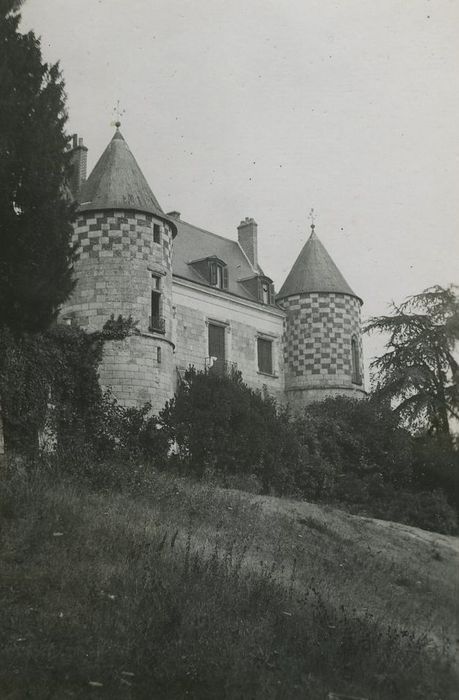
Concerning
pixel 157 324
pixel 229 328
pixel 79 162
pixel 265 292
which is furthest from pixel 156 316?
pixel 265 292

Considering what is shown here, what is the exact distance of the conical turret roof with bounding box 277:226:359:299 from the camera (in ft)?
105

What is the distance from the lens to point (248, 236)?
110 ft

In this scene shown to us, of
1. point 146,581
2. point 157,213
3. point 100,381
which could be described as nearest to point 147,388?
point 100,381

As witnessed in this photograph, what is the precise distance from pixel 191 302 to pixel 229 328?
2180mm

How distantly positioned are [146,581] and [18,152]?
6.86 meters

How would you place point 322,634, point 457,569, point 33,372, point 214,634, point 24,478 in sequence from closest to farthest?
point 214,634, point 322,634, point 24,478, point 457,569, point 33,372

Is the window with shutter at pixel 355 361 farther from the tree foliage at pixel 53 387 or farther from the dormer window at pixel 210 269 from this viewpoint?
the tree foliage at pixel 53 387

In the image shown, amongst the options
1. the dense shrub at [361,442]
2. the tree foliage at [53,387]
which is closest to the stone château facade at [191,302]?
the tree foliage at [53,387]

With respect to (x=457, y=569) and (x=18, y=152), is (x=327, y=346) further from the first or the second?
(x=18, y=152)

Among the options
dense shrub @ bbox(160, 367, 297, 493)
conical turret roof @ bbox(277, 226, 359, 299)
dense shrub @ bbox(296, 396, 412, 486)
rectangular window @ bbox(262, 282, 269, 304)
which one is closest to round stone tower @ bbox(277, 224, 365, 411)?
conical turret roof @ bbox(277, 226, 359, 299)

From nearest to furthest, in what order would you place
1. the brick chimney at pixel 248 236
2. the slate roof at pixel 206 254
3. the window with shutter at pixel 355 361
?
1. the slate roof at pixel 206 254
2. the window with shutter at pixel 355 361
3. the brick chimney at pixel 248 236

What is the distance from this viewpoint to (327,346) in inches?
1221

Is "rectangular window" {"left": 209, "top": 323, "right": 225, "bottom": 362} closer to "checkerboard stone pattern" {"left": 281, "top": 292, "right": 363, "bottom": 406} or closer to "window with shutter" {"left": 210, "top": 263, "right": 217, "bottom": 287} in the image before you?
"window with shutter" {"left": 210, "top": 263, "right": 217, "bottom": 287}

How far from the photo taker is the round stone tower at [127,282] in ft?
75.0
